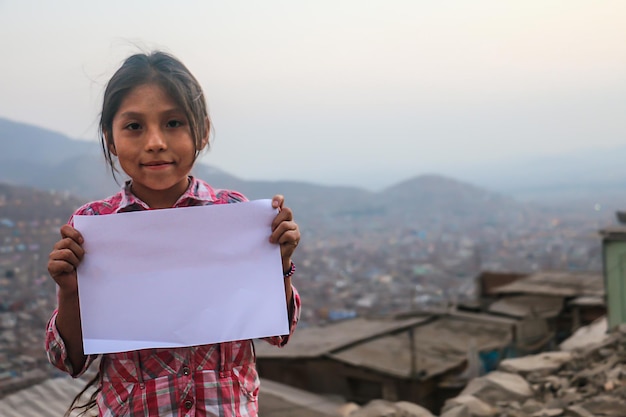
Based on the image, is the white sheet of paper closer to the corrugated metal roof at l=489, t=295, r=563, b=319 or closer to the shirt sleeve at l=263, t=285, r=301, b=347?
the shirt sleeve at l=263, t=285, r=301, b=347

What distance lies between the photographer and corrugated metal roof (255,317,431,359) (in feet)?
28.1

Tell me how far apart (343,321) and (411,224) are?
1697 centimetres

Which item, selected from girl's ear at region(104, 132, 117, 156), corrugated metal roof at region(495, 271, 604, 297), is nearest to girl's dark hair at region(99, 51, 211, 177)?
girl's ear at region(104, 132, 117, 156)

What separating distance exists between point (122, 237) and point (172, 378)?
13.4 inches

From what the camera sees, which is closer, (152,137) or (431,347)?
(152,137)

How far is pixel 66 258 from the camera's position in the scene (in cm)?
133

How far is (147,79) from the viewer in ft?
4.54

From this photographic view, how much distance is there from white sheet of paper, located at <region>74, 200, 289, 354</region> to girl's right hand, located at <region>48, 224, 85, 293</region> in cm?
2

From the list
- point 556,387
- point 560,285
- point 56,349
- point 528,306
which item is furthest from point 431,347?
point 56,349

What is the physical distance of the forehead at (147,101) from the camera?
4.46ft

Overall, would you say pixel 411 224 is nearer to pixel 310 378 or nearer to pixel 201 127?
pixel 310 378

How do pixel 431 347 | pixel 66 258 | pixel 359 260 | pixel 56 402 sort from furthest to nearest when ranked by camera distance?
pixel 359 260, pixel 431 347, pixel 56 402, pixel 66 258

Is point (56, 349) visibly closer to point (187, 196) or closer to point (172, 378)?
point (172, 378)

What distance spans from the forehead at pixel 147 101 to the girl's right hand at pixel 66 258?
0.29 meters
